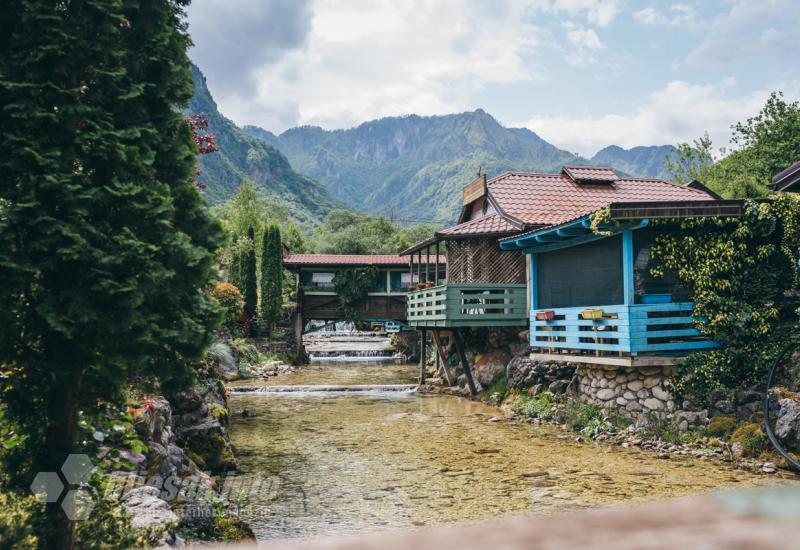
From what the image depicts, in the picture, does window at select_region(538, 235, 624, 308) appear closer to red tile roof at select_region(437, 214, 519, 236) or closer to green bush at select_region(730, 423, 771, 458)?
red tile roof at select_region(437, 214, 519, 236)

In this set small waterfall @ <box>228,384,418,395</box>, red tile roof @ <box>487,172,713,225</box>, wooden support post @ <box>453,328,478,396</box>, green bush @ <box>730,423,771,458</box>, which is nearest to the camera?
green bush @ <box>730,423,771,458</box>

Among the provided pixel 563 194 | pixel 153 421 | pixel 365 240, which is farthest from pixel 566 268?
pixel 365 240

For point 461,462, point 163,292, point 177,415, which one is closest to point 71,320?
point 163,292

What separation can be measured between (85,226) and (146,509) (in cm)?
307

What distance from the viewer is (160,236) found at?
17.3 feet

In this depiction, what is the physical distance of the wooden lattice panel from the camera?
20.1m

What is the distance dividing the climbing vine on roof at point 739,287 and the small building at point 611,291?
38cm

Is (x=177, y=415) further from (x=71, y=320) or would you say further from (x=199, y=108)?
(x=199, y=108)

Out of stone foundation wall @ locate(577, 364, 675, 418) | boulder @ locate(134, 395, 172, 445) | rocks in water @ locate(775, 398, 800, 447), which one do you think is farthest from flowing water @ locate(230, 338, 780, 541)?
boulder @ locate(134, 395, 172, 445)

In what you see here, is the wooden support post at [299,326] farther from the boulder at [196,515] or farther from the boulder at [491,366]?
the boulder at [196,515]

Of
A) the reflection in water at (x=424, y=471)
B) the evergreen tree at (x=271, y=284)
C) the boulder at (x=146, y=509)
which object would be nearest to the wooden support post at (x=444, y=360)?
the reflection in water at (x=424, y=471)

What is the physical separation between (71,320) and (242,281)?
3222 cm

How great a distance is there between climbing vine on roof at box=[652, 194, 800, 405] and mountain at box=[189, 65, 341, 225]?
113m

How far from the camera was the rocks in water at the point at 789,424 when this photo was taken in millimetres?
9531
